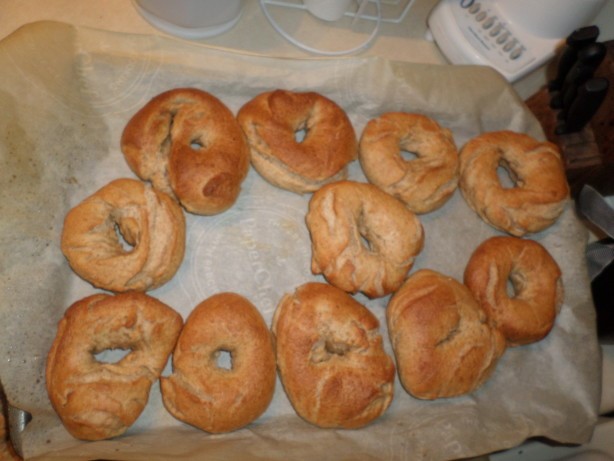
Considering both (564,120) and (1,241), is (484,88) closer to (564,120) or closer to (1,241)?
(564,120)

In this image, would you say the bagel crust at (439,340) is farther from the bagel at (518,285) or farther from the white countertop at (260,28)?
the white countertop at (260,28)

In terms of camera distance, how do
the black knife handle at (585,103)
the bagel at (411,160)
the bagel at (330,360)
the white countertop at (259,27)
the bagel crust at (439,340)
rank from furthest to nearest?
1. the white countertop at (259,27)
2. the bagel at (411,160)
3. the black knife handle at (585,103)
4. the bagel crust at (439,340)
5. the bagel at (330,360)

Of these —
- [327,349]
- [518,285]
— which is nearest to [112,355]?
[327,349]

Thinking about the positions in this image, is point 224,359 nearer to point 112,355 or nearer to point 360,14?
point 112,355

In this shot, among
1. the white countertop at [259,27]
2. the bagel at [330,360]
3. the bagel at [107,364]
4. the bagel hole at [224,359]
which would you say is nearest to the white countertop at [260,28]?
the white countertop at [259,27]

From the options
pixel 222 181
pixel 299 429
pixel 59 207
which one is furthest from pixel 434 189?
pixel 59 207

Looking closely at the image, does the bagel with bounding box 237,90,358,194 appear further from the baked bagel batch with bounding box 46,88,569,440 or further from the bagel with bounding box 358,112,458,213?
the bagel with bounding box 358,112,458,213
